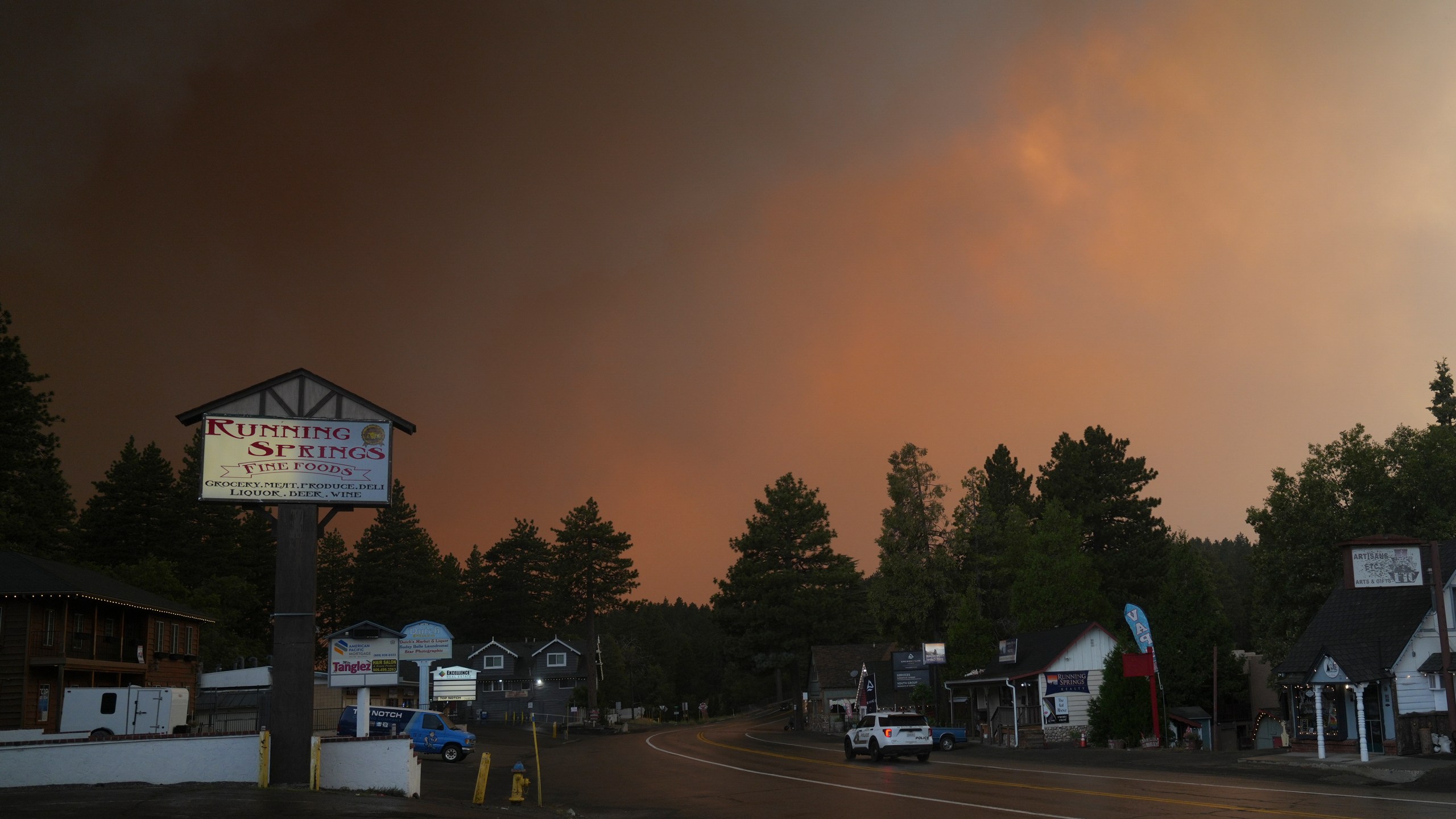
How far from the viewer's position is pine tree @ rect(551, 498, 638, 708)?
323ft

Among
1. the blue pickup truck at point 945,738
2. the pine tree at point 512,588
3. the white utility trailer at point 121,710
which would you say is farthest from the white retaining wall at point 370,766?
the pine tree at point 512,588

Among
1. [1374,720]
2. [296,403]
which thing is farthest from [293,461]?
[1374,720]

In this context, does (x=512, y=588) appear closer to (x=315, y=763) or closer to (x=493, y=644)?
(x=493, y=644)

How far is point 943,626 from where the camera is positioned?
69875mm

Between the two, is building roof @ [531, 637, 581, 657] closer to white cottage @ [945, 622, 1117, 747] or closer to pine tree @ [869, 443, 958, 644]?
pine tree @ [869, 443, 958, 644]

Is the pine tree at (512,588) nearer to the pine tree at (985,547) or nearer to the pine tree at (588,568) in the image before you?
the pine tree at (588,568)

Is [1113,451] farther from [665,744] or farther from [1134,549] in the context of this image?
[665,744]

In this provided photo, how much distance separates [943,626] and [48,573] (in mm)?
51361

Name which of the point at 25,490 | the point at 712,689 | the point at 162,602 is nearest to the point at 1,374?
the point at 25,490

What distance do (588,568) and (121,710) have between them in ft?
214

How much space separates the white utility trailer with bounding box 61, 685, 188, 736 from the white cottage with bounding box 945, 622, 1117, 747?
34.5m

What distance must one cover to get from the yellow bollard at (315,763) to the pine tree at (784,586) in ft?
197

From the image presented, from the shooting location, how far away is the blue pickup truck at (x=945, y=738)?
47.8m

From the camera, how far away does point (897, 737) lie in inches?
1436
